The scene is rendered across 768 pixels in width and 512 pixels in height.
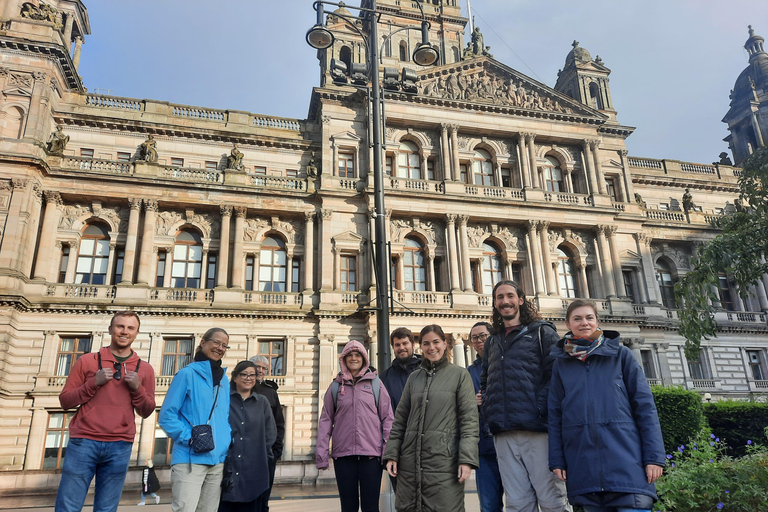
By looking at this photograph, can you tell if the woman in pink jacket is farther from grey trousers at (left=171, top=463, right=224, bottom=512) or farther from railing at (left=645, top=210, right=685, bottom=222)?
railing at (left=645, top=210, right=685, bottom=222)

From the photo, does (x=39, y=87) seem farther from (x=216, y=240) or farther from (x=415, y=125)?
(x=415, y=125)

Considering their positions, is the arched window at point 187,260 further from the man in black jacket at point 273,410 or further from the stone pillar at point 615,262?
the stone pillar at point 615,262

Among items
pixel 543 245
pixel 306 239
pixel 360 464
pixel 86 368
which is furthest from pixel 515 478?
pixel 543 245

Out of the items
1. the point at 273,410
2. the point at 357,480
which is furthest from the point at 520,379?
the point at 273,410

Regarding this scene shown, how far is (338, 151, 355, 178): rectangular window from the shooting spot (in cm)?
2956

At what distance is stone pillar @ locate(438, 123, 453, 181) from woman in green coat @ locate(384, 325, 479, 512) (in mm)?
24324

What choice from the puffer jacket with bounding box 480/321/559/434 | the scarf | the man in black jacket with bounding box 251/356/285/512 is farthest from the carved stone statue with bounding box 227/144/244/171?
the scarf

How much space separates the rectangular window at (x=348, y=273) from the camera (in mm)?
27766

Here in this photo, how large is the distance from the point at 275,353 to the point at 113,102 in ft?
51.4

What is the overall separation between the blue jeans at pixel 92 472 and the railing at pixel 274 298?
20308 mm

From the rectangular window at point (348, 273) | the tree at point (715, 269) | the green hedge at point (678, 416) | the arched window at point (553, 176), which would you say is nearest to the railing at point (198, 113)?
the rectangular window at point (348, 273)

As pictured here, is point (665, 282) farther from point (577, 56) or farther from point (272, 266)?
point (272, 266)

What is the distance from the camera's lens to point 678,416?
703 inches

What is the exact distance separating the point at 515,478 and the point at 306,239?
906 inches
